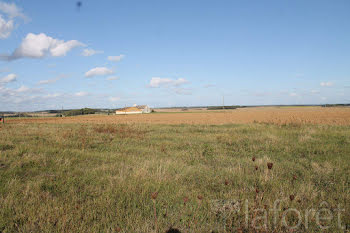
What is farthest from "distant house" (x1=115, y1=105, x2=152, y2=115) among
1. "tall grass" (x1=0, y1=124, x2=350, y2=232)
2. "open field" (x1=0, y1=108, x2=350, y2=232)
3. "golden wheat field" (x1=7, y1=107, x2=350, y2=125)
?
"open field" (x1=0, y1=108, x2=350, y2=232)

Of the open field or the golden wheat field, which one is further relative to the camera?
the golden wheat field

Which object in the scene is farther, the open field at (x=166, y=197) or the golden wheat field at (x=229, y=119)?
the golden wheat field at (x=229, y=119)

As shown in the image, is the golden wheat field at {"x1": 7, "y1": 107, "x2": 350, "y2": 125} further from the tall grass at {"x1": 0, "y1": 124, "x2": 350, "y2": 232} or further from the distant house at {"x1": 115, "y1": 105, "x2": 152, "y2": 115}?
the distant house at {"x1": 115, "y1": 105, "x2": 152, "y2": 115}

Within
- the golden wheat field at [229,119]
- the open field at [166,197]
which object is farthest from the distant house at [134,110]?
the open field at [166,197]

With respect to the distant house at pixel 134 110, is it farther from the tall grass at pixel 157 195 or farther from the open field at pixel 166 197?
the open field at pixel 166 197

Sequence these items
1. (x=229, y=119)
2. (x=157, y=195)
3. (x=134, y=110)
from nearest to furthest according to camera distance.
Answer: (x=157, y=195), (x=229, y=119), (x=134, y=110)

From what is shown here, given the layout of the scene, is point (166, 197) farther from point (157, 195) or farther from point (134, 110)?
point (134, 110)

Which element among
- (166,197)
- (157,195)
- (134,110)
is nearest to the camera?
(166,197)

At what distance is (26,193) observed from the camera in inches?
153

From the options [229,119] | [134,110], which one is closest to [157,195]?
[229,119]

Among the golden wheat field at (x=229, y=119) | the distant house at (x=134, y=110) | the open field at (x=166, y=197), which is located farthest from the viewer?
the distant house at (x=134, y=110)

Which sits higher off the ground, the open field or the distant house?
the distant house

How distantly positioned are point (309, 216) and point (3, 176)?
7.03 metres

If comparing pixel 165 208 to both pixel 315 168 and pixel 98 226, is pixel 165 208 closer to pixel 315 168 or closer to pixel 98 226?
pixel 98 226
